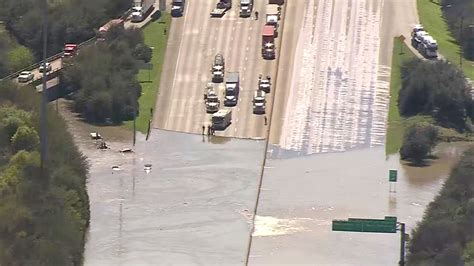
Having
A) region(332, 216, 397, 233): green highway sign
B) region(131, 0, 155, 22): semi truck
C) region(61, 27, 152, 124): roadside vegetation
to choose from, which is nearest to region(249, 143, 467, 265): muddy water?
region(332, 216, 397, 233): green highway sign

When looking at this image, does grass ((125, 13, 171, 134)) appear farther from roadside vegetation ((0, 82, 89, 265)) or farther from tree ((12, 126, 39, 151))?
tree ((12, 126, 39, 151))

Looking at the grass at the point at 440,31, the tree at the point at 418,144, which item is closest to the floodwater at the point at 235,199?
the tree at the point at 418,144

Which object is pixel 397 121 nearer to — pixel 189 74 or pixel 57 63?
pixel 189 74

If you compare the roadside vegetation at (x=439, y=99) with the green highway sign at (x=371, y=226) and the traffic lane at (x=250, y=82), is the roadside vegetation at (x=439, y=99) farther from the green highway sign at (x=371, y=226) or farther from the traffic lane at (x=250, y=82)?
the green highway sign at (x=371, y=226)

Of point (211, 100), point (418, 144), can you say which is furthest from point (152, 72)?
point (418, 144)

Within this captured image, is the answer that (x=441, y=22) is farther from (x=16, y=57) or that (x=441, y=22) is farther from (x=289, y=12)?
(x=16, y=57)

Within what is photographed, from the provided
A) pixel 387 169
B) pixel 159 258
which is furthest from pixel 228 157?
pixel 159 258
